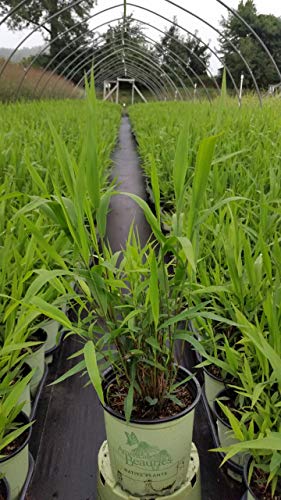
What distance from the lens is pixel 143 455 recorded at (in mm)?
869

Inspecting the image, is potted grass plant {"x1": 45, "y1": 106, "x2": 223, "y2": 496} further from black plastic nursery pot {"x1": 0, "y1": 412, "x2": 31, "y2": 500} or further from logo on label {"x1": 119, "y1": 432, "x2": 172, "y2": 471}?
black plastic nursery pot {"x1": 0, "y1": 412, "x2": 31, "y2": 500}

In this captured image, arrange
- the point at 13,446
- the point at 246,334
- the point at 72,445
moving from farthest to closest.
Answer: the point at 72,445 < the point at 13,446 < the point at 246,334

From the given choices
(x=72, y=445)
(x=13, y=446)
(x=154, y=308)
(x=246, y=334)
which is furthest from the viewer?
(x=72, y=445)

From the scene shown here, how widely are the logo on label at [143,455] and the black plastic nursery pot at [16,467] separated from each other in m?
0.22

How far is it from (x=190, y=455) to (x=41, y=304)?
54 cm

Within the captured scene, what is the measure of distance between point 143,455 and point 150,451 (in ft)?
0.06

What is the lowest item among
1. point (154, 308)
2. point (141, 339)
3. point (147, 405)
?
point (147, 405)

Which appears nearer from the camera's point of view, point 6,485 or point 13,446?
point 6,485

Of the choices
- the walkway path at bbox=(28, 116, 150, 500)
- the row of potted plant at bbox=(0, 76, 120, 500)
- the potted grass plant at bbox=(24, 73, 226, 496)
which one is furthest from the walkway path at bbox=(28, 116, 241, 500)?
the potted grass plant at bbox=(24, 73, 226, 496)

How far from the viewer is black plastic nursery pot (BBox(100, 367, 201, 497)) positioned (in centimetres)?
85

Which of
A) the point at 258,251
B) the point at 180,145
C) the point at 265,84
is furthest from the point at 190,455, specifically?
the point at 265,84

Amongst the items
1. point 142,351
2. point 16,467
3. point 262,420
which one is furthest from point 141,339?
point 16,467

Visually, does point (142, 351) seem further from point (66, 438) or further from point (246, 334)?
point (66, 438)

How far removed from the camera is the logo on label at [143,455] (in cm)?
86
